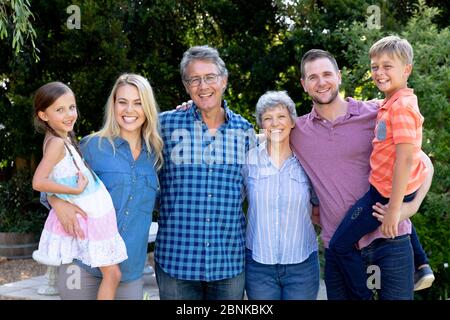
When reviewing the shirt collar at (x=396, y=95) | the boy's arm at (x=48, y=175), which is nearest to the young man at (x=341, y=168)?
the shirt collar at (x=396, y=95)

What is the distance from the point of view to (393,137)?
293 cm

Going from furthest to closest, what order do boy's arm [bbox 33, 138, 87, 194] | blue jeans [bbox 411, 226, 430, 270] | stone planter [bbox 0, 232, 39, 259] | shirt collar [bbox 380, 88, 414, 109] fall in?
stone planter [bbox 0, 232, 39, 259]
blue jeans [bbox 411, 226, 430, 270]
shirt collar [bbox 380, 88, 414, 109]
boy's arm [bbox 33, 138, 87, 194]

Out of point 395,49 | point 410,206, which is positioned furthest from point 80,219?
point 395,49

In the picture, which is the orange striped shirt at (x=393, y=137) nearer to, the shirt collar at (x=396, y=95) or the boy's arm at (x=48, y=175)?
the shirt collar at (x=396, y=95)

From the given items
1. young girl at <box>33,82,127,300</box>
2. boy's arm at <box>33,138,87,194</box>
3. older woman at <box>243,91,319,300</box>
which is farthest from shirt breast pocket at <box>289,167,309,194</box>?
boy's arm at <box>33,138,87,194</box>

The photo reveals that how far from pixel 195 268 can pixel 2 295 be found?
13.1ft

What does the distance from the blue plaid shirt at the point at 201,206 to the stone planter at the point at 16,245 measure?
6155 mm

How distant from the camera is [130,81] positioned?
3012mm

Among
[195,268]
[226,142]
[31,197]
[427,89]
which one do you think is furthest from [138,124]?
[31,197]

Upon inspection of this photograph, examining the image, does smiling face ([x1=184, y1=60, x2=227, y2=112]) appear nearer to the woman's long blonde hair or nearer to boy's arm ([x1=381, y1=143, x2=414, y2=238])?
the woman's long blonde hair

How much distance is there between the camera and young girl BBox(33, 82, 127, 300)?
2.84 m

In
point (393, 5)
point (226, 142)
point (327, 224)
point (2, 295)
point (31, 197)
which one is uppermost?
point (393, 5)

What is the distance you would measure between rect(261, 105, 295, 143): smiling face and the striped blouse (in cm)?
15

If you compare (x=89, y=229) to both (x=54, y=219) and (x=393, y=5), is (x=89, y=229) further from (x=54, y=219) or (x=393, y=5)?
(x=393, y=5)
